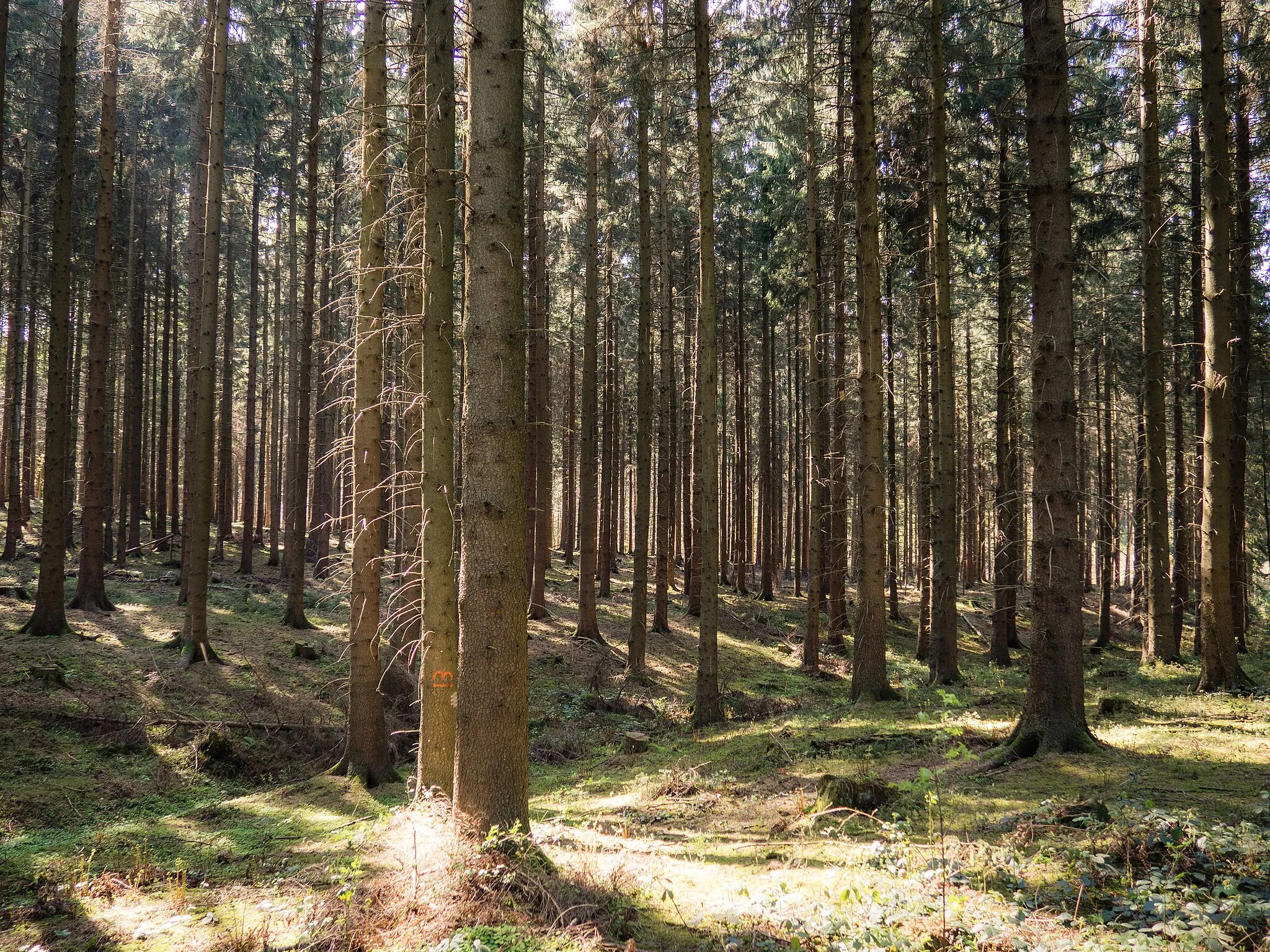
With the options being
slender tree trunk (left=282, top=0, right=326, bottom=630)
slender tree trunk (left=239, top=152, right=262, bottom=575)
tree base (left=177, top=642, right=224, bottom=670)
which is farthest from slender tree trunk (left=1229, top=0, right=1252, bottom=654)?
slender tree trunk (left=239, top=152, right=262, bottom=575)

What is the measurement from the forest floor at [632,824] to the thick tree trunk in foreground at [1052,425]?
1.90 feet

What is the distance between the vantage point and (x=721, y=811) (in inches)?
299

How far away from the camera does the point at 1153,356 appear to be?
45.5 feet

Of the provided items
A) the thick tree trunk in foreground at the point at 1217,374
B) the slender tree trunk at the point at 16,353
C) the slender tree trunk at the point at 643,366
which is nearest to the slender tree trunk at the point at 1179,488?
the thick tree trunk in foreground at the point at 1217,374

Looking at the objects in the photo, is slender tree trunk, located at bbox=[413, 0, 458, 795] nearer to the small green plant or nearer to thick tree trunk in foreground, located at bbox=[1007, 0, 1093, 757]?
the small green plant

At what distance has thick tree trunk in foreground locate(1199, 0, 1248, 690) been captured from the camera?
10398 millimetres

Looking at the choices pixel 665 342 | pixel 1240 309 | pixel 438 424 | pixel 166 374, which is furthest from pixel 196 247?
pixel 1240 309

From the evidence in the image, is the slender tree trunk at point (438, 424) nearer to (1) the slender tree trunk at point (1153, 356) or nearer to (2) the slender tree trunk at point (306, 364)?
(2) the slender tree trunk at point (306, 364)

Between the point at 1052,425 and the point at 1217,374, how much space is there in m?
5.16

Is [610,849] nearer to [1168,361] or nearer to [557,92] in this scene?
[557,92]

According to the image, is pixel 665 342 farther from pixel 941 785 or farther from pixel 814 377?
pixel 941 785

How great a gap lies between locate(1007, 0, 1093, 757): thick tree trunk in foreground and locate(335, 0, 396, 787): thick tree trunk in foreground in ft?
24.6

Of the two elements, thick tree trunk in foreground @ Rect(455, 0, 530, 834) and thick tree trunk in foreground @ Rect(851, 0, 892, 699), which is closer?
thick tree trunk in foreground @ Rect(455, 0, 530, 834)

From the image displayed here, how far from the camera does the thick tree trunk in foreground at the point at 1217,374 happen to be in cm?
1040
